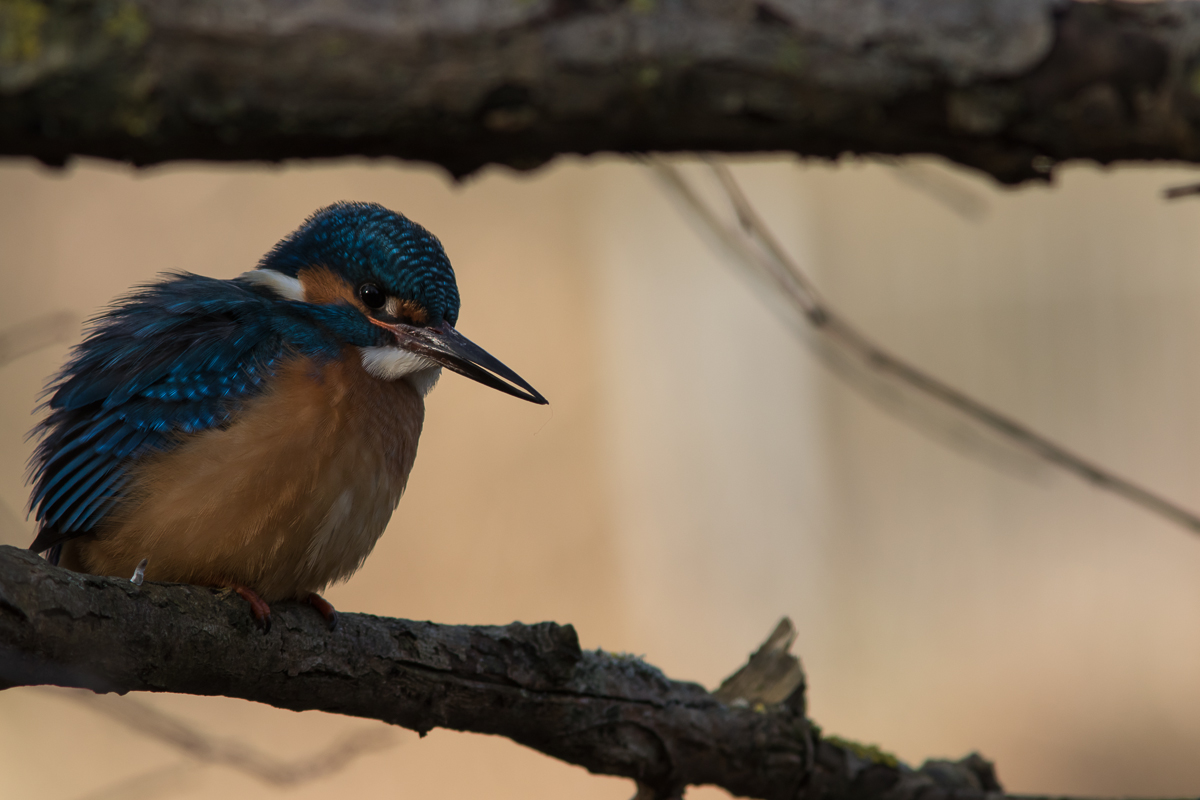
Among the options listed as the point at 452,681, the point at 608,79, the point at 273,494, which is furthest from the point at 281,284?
the point at 608,79

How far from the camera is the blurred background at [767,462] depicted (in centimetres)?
468

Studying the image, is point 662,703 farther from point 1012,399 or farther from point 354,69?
point 1012,399

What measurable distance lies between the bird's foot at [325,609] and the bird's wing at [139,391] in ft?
1.07

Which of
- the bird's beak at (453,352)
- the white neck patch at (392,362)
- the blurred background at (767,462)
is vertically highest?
the blurred background at (767,462)

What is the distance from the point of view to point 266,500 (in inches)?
67.9

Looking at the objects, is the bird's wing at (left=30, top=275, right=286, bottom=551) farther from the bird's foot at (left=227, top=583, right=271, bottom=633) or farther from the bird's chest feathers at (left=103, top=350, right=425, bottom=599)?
the bird's foot at (left=227, top=583, right=271, bottom=633)

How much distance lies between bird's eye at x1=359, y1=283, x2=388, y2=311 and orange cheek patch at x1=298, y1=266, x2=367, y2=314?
0.04 feet

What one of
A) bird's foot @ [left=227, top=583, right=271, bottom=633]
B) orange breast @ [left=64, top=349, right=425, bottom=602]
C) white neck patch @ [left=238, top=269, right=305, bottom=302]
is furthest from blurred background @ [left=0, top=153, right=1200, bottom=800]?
bird's foot @ [left=227, top=583, right=271, bottom=633]

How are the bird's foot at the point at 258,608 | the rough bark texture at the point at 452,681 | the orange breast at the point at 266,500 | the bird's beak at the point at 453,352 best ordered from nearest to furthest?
the rough bark texture at the point at 452,681, the bird's foot at the point at 258,608, the orange breast at the point at 266,500, the bird's beak at the point at 453,352

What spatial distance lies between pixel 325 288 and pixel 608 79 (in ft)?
4.07

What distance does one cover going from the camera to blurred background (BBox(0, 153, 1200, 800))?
15.4 ft

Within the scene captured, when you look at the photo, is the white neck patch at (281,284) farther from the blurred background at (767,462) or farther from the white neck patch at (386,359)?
the blurred background at (767,462)

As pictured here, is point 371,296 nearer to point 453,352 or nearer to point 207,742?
point 453,352

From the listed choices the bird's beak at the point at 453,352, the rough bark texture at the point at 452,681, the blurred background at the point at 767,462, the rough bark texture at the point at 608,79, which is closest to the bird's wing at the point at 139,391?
the bird's beak at the point at 453,352
